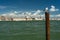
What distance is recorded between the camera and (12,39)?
33312mm

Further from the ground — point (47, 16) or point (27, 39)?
point (47, 16)

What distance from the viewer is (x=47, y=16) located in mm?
13891

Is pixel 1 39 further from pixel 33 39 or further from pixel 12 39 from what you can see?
pixel 33 39

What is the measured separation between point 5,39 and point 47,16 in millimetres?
20136

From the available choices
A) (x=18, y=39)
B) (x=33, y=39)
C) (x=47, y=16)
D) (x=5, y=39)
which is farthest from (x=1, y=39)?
(x=47, y=16)

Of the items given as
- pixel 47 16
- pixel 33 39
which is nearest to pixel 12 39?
pixel 33 39

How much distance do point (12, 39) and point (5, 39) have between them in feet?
4.01

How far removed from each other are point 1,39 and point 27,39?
14.6 ft

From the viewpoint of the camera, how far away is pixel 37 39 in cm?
3394

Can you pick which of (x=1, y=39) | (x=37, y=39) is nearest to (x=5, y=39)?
(x=1, y=39)

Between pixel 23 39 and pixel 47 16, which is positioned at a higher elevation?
pixel 47 16

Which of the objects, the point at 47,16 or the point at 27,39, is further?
the point at 27,39

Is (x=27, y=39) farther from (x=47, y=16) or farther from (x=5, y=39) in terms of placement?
(x=47, y=16)

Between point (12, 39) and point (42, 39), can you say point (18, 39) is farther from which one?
point (42, 39)
